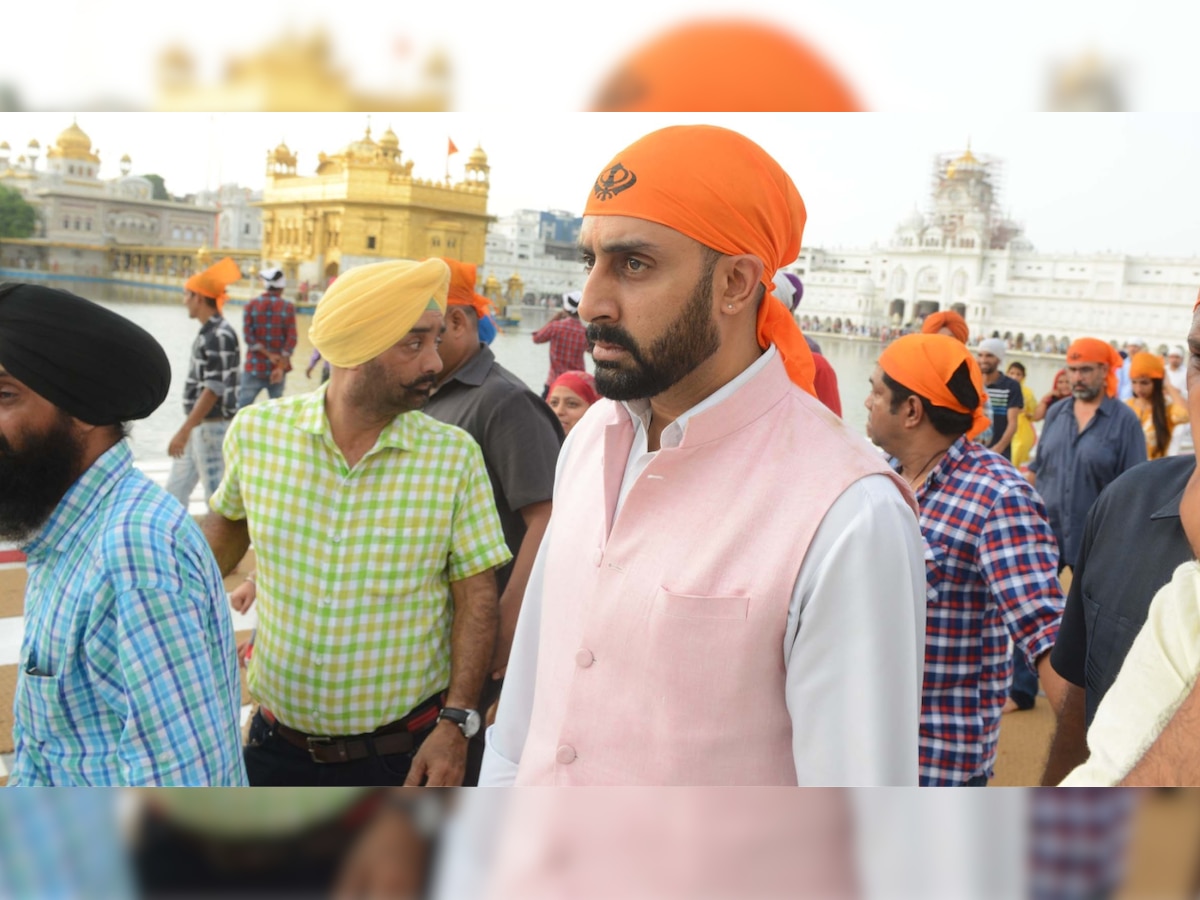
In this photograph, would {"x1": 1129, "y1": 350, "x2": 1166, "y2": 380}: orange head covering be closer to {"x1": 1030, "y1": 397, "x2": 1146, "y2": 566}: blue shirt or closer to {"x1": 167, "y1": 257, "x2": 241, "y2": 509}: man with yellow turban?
{"x1": 1030, "y1": 397, "x2": 1146, "y2": 566}: blue shirt

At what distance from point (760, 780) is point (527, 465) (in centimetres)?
124

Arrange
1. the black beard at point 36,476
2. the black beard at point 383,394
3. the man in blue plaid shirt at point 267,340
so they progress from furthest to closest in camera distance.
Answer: the man in blue plaid shirt at point 267,340 → the black beard at point 383,394 → the black beard at point 36,476

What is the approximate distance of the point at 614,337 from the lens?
113cm

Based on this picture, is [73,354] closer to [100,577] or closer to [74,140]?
[100,577]

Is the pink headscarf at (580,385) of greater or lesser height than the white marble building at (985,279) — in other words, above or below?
below

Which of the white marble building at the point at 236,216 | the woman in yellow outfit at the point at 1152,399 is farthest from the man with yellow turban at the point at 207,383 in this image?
the woman in yellow outfit at the point at 1152,399

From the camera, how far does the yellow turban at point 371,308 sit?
5.86 feet

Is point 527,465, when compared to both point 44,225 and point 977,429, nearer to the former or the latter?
point 977,429

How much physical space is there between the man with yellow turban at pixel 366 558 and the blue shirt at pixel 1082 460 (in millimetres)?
3112

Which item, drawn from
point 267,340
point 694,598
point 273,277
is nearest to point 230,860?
point 694,598

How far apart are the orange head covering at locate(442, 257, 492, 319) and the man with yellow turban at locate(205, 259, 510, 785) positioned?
0.74 meters

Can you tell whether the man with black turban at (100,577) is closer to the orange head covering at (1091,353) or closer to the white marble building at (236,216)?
the white marble building at (236,216)

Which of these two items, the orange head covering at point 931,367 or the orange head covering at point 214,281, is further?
the orange head covering at point 214,281

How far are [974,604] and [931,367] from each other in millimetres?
552
